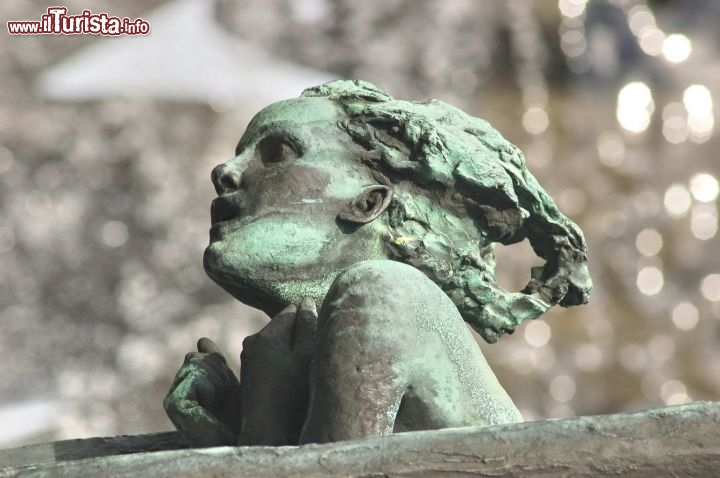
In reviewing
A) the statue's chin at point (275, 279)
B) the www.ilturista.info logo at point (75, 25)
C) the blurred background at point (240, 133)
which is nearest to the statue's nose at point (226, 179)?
the statue's chin at point (275, 279)

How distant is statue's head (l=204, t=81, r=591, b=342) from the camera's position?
2.70 meters

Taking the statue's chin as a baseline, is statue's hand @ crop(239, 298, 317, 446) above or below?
below

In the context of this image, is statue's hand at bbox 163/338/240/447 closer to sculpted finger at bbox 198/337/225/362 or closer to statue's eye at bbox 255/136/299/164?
sculpted finger at bbox 198/337/225/362

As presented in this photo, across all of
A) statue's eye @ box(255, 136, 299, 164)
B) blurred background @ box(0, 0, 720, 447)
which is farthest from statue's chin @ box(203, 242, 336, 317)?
blurred background @ box(0, 0, 720, 447)

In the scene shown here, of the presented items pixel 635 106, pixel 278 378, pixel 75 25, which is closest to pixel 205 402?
pixel 278 378

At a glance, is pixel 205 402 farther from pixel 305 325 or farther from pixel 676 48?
pixel 676 48

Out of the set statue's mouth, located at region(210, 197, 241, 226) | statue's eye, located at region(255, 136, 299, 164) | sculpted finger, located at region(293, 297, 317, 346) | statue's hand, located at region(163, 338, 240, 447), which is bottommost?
statue's hand, located at region(163, 338, 240, 447)

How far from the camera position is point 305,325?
2.57 metres

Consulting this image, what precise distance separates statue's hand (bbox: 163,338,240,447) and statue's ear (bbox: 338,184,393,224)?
0.37 m

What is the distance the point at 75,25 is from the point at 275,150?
13.8 ft

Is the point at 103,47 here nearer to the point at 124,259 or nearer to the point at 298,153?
the point at 124,259

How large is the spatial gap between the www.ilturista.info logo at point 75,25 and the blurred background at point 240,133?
18 cm

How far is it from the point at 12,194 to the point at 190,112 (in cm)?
95

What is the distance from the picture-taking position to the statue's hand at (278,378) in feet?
8.12
